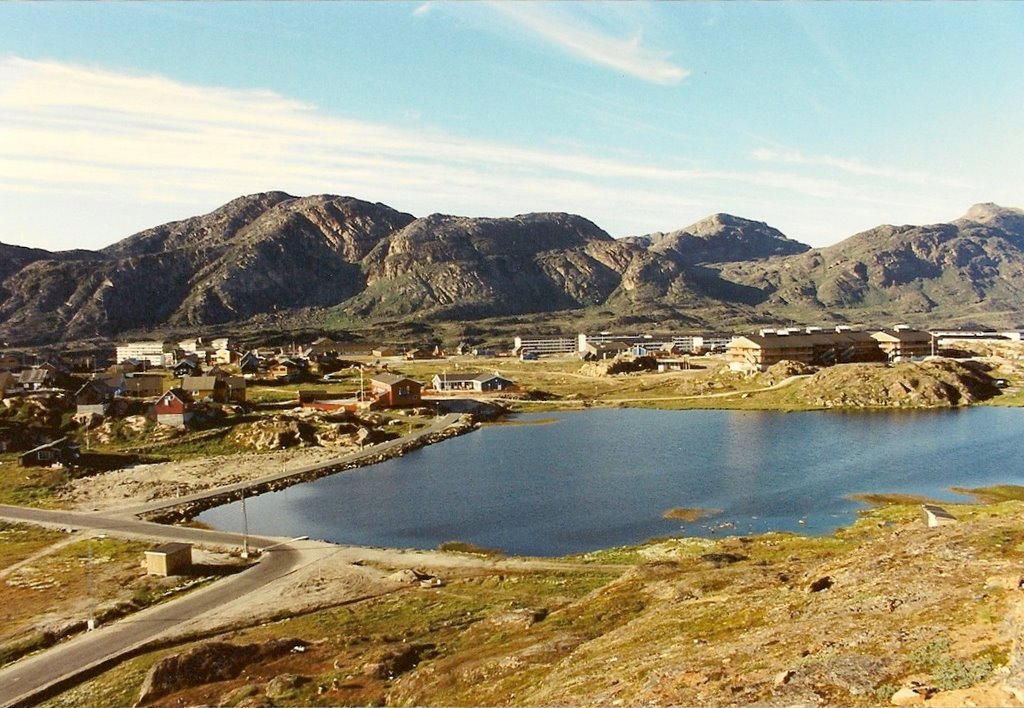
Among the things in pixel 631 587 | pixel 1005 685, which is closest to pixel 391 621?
pixel 631 587

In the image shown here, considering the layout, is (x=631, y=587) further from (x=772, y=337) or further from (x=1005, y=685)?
(x=772, y=337)

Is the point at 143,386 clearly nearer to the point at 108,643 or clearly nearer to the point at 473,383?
the point at 473,383

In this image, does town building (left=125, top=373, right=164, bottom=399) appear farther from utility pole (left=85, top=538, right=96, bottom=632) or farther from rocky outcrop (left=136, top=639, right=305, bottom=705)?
rocky outcrop (left=136, top=639, right=305, bottom=705)

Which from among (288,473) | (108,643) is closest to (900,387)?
(288,473)

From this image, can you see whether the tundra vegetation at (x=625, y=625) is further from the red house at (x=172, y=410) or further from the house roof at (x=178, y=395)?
the house roof at (x=178, y=395)

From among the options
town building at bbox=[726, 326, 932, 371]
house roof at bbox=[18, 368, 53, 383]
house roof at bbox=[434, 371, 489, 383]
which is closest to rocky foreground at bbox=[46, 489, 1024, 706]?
house roof at bbox=[18, 368, 53, 383]

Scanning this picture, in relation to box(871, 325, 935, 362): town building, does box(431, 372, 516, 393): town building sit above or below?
below
